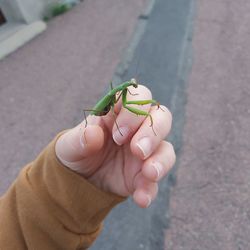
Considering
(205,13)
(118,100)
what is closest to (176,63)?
(205,13)

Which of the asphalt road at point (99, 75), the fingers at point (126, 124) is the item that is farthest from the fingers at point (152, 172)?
the asphalt road at point (99, 75)

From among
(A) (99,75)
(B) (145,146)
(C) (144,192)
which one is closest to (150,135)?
(B) (145,146)

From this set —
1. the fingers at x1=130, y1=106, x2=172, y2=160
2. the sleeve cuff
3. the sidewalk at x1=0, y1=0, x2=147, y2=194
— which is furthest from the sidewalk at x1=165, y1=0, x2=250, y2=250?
the fingers at x1=130, y1=106, x2=172, y2=160

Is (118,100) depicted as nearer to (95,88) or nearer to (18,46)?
(95,88)

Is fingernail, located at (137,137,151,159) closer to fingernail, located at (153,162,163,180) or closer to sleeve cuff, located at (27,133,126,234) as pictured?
fingernail, located at (153,162,163,180)

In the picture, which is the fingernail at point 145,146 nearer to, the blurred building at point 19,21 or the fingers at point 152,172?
the fingers at point 152,172
